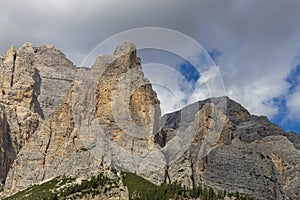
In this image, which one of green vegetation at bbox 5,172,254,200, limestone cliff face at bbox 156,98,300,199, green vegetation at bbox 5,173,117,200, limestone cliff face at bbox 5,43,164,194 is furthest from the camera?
limestone cliff face at bbox 5,43,164,194

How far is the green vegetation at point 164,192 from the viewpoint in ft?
432

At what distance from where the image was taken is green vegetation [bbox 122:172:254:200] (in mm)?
131750

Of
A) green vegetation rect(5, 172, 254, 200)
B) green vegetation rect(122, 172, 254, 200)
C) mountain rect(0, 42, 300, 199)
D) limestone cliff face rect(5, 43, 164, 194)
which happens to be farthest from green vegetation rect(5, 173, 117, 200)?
limestone cliff face rect(5, 43, 164, 194)

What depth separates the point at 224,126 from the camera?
18300cm

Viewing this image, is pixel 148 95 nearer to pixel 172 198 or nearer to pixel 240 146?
pixel 240 146

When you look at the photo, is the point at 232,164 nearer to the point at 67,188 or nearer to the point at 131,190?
the point at 131,190

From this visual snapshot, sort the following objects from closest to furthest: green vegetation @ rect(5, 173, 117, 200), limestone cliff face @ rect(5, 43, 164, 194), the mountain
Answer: green vegetation @ rect(5, 173, 117, 200), the mountain, limestone cliff face @ rect(5, 43, 164, 194)

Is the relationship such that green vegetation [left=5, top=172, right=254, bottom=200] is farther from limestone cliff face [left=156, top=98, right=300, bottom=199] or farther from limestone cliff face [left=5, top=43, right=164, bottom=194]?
limestone cliff face [left=5, top=43, right=164, bottom=194]

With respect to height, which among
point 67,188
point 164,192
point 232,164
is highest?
point 232,164

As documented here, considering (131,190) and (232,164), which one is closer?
(131,190)

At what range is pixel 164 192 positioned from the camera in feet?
443

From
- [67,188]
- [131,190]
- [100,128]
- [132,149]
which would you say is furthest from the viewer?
[100,128]

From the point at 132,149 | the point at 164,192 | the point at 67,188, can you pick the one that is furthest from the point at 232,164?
the point at 67,188

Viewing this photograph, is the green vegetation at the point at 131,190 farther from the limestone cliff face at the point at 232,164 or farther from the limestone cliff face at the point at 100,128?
the limestone cliff face at the point at 100,128
